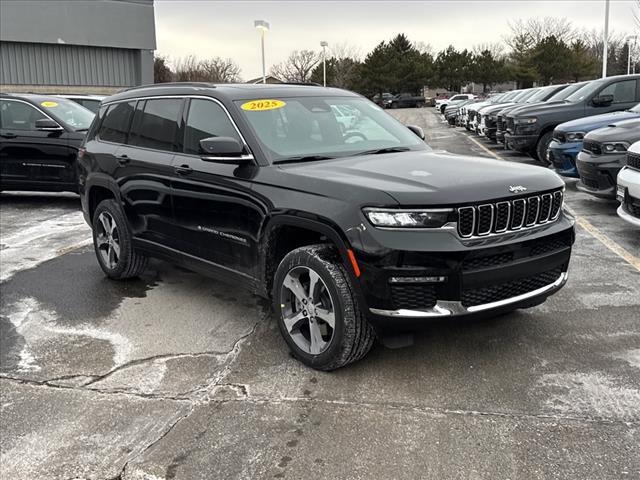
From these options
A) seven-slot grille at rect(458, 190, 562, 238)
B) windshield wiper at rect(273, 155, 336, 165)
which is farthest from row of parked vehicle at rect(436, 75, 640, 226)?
windshield wiper at rect(273, 155, 336, 165)

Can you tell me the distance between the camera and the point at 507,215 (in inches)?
145

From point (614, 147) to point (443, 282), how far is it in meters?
5.28

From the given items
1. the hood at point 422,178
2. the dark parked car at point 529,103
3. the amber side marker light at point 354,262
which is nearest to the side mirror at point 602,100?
the dark parked car at point 529,103

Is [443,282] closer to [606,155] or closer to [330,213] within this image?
[330,213]

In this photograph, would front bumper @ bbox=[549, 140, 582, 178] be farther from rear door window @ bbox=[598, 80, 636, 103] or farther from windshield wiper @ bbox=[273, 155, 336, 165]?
windshield wiper @ bbox=[273, 155, 336, 165]

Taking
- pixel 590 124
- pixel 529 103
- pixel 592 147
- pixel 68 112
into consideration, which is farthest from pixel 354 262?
pixel 529 103

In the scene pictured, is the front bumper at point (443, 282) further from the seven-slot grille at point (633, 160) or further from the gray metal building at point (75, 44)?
the gray metal building at point (75, 44)

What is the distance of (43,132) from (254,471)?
8.71 meters

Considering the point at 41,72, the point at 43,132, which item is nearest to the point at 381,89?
the point at 41,72

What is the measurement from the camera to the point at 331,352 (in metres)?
3.78

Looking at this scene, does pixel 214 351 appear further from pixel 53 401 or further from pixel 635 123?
pixel 635 123

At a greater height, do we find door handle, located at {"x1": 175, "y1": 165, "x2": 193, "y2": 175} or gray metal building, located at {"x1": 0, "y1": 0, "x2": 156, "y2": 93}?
gray metal building, located at {"x1": 0, "y1": 0, "x2": 156, "y2": 93}

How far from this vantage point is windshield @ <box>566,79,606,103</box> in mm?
12812

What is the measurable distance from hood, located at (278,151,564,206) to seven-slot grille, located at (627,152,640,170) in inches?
115
